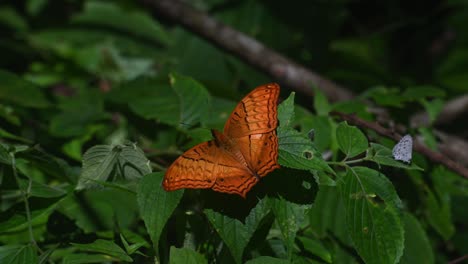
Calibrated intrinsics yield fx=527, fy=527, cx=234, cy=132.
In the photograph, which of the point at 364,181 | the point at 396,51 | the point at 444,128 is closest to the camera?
the point at 364,181

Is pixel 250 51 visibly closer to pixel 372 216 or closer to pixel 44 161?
pixel 44 161

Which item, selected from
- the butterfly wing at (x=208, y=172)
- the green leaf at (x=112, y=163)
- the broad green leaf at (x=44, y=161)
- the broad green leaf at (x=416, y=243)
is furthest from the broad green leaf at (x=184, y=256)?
the broad green leaf at (x=416, y=243)

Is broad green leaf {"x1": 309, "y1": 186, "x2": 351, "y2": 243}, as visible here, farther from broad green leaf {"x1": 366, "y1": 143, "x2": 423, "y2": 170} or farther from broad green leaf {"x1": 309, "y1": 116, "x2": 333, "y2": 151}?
broad green leaf {"x1": 366, "y1": 143, "x2": 423, "y2": 170}

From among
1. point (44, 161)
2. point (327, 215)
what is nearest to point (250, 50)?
point (327, 215)

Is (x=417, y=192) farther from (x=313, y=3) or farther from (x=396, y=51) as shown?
(x=396, y=51)

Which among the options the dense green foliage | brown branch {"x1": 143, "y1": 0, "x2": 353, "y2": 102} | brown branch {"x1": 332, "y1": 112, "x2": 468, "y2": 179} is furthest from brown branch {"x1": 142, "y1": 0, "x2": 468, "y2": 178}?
brown branch {"x1": 332, "y1": 112, "x2": 468, "y2": 179}

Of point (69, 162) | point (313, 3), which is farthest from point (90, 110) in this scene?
point (313, 3)

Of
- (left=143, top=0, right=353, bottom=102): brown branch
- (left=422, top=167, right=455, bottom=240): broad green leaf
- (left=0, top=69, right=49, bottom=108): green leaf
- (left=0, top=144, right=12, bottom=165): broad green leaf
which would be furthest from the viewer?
(left=143, top=0, right=353, bottom=102): brown branch
